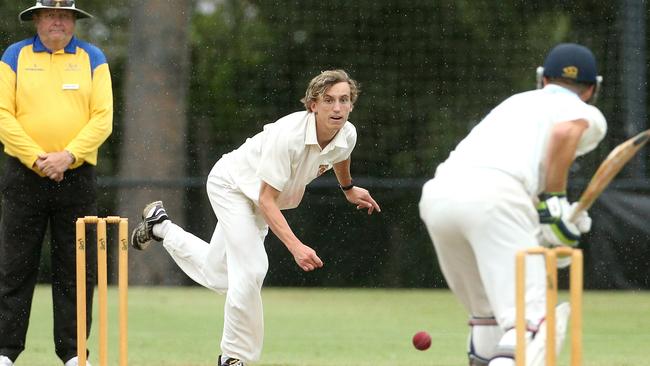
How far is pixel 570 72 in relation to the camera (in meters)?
4.24

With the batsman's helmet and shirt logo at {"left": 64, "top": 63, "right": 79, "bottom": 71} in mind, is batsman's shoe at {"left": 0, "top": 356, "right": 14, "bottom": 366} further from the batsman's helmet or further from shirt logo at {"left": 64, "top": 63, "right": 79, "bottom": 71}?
the batsman's helmet

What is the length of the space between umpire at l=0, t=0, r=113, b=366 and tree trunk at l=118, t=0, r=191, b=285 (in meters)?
5.51

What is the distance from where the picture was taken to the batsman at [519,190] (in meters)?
4.07

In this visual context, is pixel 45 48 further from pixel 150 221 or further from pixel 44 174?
pixel 150 221

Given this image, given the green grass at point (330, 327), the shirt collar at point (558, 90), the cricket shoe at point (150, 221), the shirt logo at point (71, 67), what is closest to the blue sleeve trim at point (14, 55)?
the shirt logo at point (71, 67)

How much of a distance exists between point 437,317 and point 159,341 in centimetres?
251

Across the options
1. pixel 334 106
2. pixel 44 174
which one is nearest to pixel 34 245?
pixel 44 174

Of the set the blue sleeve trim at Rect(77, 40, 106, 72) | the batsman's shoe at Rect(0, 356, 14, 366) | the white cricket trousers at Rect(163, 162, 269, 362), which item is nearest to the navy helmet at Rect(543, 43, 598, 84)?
the white cricket trousers at Rect(163, 162, 269, 362)

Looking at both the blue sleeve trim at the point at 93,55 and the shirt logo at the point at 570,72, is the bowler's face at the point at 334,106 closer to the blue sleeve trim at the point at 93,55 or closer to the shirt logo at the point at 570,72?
the blue sleeve trim at the point at 93,55

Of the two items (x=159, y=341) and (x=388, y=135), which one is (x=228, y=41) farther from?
(x=159, y=341)

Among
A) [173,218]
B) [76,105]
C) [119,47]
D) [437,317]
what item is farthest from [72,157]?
[119,47]

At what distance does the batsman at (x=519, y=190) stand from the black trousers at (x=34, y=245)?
2.17m

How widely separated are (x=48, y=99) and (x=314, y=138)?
1315mm

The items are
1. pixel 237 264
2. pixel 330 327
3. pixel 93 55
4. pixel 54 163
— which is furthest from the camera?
pixel 330 327
